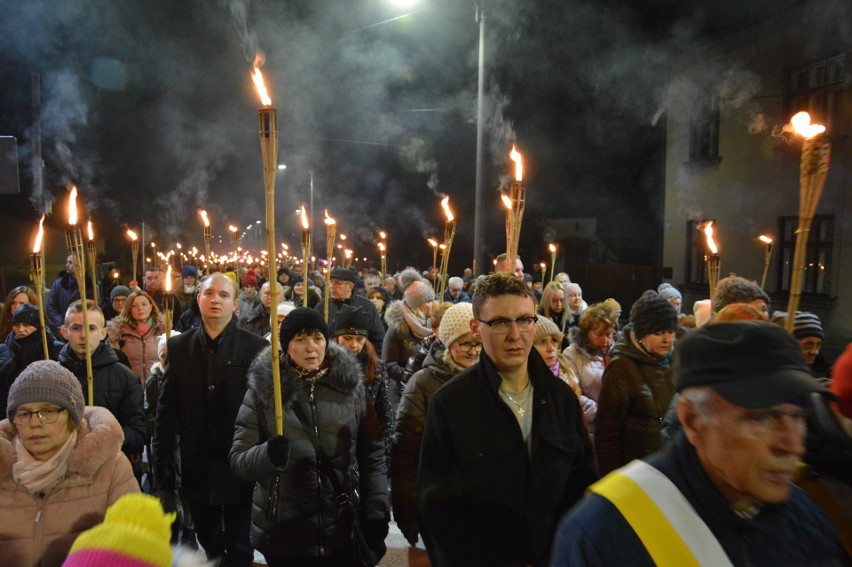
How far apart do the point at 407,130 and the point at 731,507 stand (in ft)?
102

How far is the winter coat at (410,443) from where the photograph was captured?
10.5 ft

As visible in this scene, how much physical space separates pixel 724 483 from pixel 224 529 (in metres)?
3.40

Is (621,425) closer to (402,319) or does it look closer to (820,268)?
(402,319)

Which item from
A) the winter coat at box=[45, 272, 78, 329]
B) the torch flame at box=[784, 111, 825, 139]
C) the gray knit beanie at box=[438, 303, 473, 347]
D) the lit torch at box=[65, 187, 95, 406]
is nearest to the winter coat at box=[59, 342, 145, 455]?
the lit torch at box=[65, 187, 95, 406]

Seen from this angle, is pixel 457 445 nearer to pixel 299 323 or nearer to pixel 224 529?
pixel 299 323

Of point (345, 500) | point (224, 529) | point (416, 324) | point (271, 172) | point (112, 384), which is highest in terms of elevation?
point (271, 172)

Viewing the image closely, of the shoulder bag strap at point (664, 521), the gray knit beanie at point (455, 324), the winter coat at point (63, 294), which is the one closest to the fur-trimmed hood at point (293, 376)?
the gray knit beanie at point (455, 324)

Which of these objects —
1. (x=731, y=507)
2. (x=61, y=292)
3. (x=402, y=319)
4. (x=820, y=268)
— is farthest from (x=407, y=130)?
(x=731, y=507)

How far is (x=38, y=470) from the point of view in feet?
8.28

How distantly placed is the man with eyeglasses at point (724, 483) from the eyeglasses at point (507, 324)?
3.91 feet

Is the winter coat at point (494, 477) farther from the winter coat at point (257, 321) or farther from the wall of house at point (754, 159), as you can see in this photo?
the wall of house at point (754, 159)

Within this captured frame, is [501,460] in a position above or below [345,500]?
above

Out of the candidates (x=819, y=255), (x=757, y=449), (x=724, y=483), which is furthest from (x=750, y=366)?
(x=819, y=255)

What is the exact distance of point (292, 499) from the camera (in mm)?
3168
